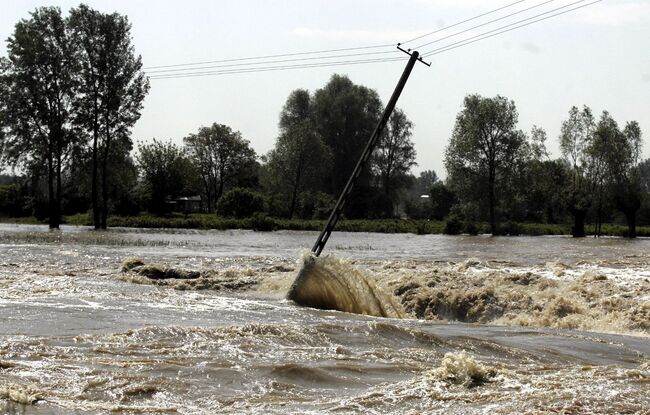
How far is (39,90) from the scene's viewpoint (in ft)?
186

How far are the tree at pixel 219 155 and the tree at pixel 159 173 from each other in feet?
62.8

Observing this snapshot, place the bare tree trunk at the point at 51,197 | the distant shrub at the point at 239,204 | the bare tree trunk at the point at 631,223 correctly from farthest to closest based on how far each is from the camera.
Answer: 1. the distant shrub at the point at 239,204
2. the bare tree trunk at the point at 631,223
3. the bare tree trunk at the point at 51,197

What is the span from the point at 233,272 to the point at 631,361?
43.6 ft

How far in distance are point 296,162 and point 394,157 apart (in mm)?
24531

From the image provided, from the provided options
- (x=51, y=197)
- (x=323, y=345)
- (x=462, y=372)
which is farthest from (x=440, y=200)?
(x=462, y=372)

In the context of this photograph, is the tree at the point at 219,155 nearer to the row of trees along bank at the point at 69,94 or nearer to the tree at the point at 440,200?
the tree at the point at 440,200

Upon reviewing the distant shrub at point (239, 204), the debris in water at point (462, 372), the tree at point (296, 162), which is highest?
the tree at point (296, 162)

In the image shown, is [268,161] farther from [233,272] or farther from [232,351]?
[232,351]

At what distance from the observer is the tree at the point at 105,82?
57719mm

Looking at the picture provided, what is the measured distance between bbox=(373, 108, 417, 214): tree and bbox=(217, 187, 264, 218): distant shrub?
32.6 m

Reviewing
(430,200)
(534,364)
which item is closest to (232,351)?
(534,364)

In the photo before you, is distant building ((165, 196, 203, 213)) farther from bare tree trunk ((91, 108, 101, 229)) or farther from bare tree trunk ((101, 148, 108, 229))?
bare tree trunk ((91, 108, 101, 229))

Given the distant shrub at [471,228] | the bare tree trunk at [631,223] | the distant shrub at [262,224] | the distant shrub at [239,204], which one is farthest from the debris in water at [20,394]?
the distant shrub at [239,204]

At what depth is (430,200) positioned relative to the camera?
365ft
